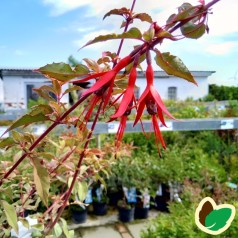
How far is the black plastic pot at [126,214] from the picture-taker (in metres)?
2.57

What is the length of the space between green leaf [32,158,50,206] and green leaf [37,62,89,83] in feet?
0.62

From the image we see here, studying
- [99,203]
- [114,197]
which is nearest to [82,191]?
[99,203]

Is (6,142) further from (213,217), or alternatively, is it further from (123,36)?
(213,217)

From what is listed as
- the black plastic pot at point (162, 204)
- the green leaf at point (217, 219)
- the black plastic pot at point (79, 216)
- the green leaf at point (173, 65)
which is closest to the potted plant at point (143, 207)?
the black plastic pot at point (162, 204)

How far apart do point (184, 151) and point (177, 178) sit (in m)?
0.64

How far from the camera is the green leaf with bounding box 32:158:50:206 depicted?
0.49 meters

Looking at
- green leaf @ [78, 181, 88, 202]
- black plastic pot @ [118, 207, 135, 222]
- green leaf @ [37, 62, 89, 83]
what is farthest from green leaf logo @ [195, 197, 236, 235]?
black plastic pot @ [118, 207, 135, 222]

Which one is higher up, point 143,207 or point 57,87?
point 57,87

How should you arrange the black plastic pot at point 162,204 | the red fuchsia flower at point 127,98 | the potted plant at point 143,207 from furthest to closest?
the black plastic pot at point 162,204
the potted plant at point 143,207
the red fuchsia flower at point 127,98

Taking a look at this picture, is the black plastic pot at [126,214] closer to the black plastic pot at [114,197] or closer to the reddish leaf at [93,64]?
the black plastic pot at [114,197]

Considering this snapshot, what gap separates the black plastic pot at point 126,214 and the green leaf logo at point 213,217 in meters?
1.73

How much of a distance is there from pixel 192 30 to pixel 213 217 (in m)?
0.65

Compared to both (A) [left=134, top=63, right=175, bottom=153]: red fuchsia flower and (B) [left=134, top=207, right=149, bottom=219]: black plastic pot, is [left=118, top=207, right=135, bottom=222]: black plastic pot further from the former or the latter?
(A) [left=134, top=63, right=175, bottom=153]: red fuchsia flower

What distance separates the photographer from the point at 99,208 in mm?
2662
